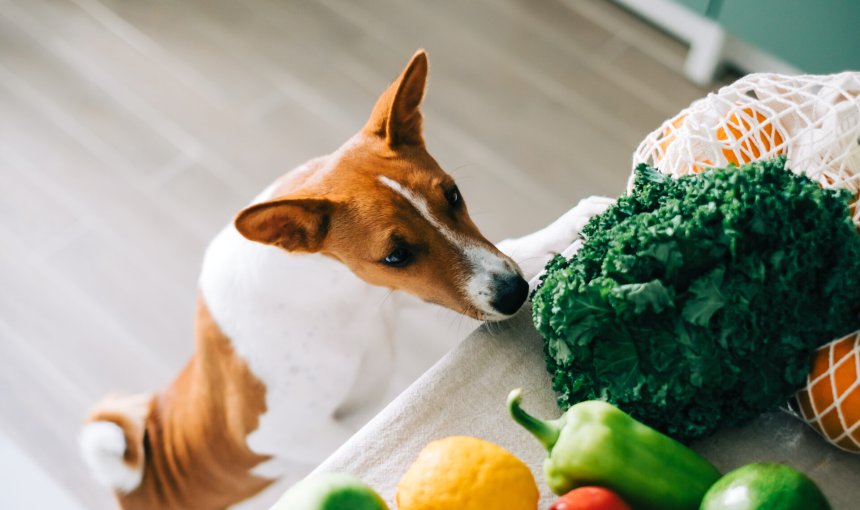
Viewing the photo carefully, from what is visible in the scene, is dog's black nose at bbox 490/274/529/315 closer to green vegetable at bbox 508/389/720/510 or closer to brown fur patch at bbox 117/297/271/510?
green vegetable at bbox 508/389/720/510

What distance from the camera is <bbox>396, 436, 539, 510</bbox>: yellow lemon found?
2.43 feet

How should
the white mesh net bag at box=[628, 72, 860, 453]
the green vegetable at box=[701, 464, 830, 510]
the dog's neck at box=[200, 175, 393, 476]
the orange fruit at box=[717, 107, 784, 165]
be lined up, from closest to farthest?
the green vegetable at box=[701, 464, 830, 510] < the white mesh net bag at box=[628, 72, 860, 453] < the orange fruit at box=[717, 107, 784, 165] < the dog's neck at box=[200, 175, 393, 476]

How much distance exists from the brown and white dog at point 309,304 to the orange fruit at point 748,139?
0.20 meters

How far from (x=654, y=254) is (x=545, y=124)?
Result: 4.89ft

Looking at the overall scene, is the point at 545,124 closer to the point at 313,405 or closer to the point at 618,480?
the point at 313,405

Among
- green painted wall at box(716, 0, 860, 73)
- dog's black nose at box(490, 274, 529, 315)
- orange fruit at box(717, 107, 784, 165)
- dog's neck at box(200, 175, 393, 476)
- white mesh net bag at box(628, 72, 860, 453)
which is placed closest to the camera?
white mesh net bag at box(628, 72, 860, 453)

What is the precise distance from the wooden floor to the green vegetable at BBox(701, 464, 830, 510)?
4.49ft

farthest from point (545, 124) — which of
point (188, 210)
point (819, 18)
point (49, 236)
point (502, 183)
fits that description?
point (49, 236)

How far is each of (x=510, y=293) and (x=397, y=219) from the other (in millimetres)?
205

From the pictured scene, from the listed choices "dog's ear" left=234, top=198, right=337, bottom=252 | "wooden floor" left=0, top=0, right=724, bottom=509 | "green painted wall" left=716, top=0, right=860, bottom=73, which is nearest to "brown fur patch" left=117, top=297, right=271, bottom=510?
"dog's ear" left=234, top=198, right=337, bottom=252

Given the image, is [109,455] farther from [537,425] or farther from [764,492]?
[764,492]

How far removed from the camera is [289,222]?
1154 mm

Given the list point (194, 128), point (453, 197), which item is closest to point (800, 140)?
point (453, 197)

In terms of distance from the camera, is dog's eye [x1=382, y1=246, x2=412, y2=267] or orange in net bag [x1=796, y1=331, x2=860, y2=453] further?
dog's eye [x1=382, y1=246, x2=412, y2=267]
